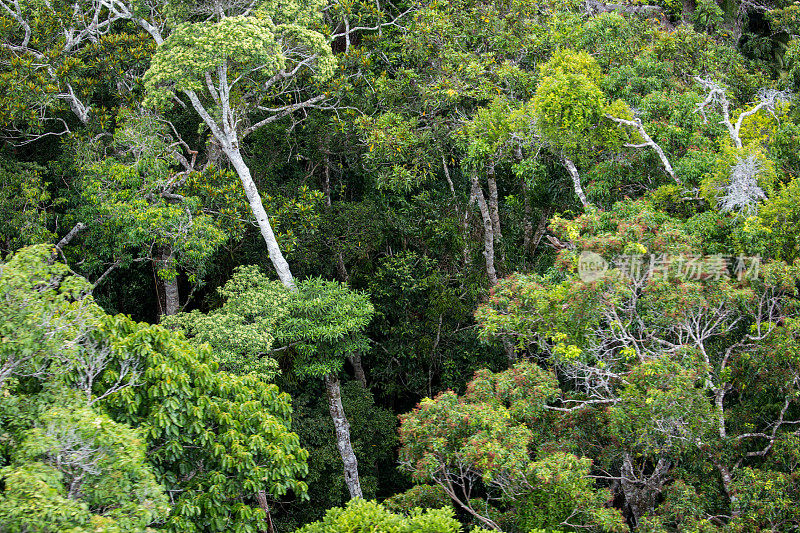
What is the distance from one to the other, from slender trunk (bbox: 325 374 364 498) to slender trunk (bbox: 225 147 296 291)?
1912 millimetres

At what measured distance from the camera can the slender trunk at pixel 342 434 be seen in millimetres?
12469

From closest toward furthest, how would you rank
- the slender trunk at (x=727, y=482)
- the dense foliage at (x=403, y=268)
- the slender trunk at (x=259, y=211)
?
the dense foliage at (x=403, y=268) → the slender trunk at (x=727, y=482) → the slender trunk at (x=259, y=211)

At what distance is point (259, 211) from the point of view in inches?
463

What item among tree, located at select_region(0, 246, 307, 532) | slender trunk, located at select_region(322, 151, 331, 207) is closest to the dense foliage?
tree, located at select_region(0, 246, 307, 532)

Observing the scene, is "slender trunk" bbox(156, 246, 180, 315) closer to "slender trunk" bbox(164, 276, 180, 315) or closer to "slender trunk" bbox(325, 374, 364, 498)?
"slender trunk" bbox(164, 276, 180, 315)

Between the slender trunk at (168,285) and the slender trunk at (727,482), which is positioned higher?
the slender trunk at (168,285)

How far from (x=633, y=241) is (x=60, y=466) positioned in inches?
271

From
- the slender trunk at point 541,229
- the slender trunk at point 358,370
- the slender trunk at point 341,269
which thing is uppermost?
the slender trunk at point 341,269

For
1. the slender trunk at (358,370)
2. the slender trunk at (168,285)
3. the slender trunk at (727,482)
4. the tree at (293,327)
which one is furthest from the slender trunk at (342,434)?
the slender trunk at (727,482)

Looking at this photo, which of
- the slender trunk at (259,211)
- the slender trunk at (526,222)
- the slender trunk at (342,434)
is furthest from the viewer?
the slender trunk at (526,222)

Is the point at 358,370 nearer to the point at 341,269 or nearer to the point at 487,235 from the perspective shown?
the point at 341,269

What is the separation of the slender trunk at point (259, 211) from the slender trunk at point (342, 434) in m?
1.91


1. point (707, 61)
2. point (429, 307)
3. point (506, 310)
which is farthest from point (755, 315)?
point (429, 307)

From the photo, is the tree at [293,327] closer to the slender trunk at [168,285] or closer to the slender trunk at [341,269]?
the slender trunk at [168,285]
